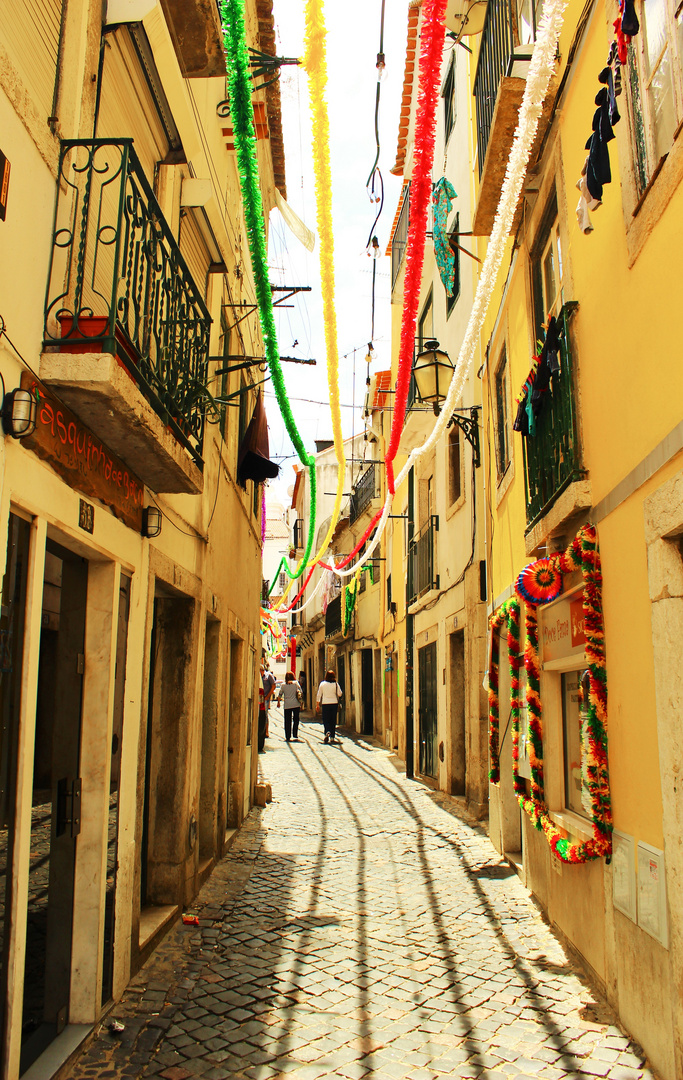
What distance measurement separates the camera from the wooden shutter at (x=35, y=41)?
343 centimetres

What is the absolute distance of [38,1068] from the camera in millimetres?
3502

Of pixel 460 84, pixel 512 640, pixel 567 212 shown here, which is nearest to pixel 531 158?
pixel 567 212

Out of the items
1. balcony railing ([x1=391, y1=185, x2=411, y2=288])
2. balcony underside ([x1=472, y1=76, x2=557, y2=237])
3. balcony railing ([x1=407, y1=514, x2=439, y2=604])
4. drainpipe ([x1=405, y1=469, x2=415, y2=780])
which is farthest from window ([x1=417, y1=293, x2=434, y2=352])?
balcony underside ([x1=472, y1=76, x2=557, y2=237])

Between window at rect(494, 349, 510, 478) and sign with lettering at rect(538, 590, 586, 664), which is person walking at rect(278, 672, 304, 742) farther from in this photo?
sign with lettering at rect(538, 590, 586, 664)

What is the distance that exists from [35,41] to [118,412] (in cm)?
169

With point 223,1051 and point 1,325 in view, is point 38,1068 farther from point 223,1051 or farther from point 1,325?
point 1,325

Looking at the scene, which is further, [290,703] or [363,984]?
[290,703]

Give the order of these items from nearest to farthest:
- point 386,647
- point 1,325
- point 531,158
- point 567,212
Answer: point 1,325, point 567,212, point 531,158, point 386,647

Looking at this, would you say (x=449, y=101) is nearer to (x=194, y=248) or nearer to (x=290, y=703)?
(x=194, y=248)

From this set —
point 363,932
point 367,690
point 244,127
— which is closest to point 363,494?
point 367,690

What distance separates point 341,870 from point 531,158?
21.1 ft

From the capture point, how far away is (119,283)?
4.90 meters

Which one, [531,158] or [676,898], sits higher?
[531,158]

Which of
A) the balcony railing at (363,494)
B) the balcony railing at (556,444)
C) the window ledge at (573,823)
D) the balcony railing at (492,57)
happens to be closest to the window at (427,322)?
the balcony railing at (492,57)
